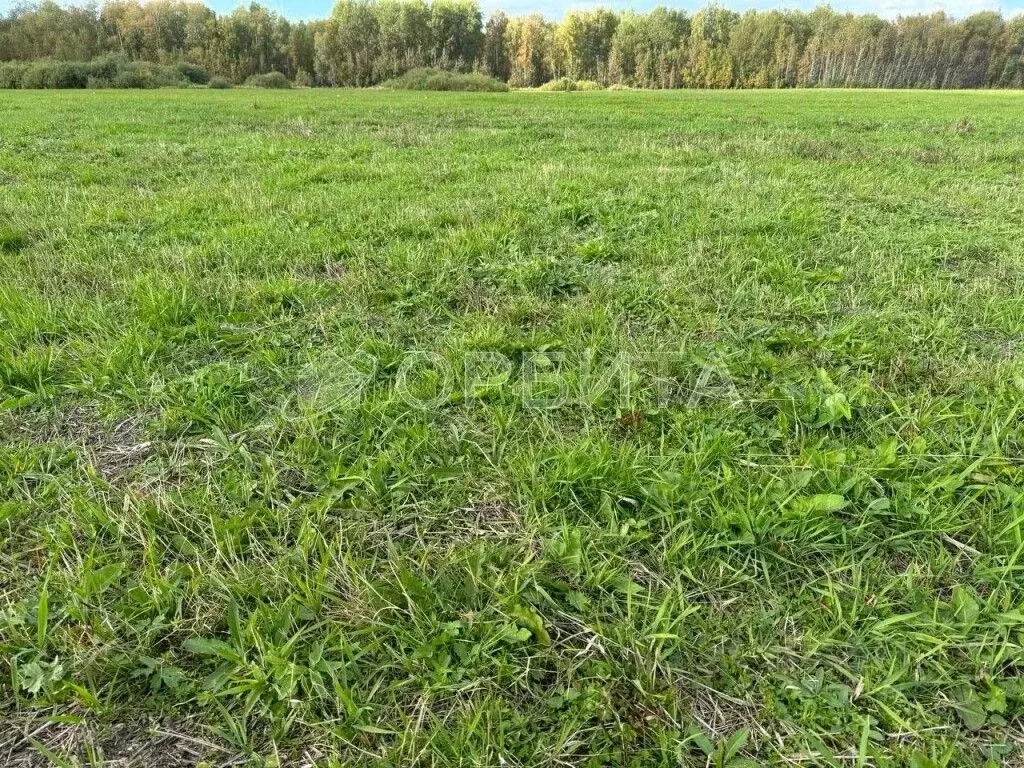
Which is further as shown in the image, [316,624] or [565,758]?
[316,624]

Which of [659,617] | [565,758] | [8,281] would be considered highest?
[8,281]

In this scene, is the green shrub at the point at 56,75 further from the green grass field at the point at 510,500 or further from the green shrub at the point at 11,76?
the green grass field at the point at 510,500

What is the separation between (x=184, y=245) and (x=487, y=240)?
2.60 metres

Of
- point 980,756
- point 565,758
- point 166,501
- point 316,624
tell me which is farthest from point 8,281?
point 980,756

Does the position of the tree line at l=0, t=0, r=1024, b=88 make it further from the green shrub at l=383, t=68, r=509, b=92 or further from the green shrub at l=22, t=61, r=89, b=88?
the green shrub at l=22, t=61, r=89, b=88

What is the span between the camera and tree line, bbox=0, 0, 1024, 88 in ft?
240

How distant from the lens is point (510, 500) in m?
2.39

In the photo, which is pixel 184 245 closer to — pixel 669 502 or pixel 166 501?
pixel 166 501

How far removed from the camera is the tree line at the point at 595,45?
73250 millimetres

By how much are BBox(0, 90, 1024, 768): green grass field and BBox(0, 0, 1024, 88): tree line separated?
3085 inches

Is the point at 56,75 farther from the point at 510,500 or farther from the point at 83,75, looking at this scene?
the point at 510,500

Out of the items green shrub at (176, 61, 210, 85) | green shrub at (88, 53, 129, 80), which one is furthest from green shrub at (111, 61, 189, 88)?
green shrub at (176, 61, 210, 85)

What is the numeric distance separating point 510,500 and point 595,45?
99230 mm

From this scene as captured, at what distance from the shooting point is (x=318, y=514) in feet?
7.45
